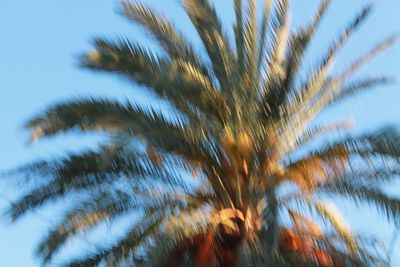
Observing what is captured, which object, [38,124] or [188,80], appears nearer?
[188,80]

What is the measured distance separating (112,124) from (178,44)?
6.38ft

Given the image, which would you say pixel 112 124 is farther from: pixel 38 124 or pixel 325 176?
pixel 325 176

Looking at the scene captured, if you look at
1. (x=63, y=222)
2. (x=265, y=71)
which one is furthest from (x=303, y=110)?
(x=63, y=222)

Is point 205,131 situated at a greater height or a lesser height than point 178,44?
lesser

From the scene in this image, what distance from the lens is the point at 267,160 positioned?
13797 millimetres

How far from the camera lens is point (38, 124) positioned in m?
14.2

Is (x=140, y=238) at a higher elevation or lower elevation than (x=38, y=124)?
lower

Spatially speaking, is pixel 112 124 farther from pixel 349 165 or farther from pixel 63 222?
pixel 349 165

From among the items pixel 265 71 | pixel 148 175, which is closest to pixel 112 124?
pixel 148 175

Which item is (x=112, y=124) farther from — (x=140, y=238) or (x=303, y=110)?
(x=303, y=110)

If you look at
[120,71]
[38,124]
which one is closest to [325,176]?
[120,71]

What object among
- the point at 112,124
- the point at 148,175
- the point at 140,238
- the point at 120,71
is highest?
the point at 120,71

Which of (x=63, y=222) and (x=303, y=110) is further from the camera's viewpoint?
(x=303, y=110)

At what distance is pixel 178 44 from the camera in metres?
14.3
